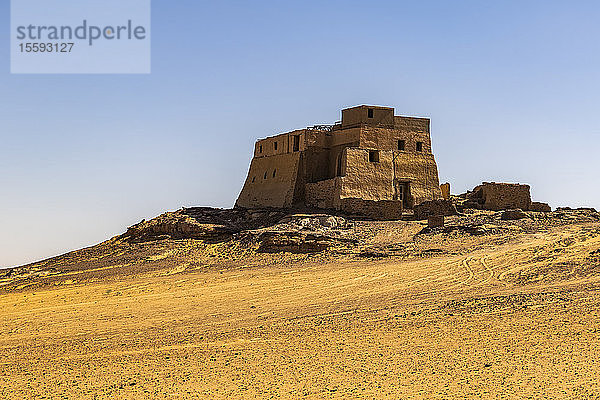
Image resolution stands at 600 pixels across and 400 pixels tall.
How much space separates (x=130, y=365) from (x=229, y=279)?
9854 mm

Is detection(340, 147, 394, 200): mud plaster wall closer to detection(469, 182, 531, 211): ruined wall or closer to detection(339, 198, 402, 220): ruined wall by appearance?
detection(339, 198, 402, 220): ruined wall

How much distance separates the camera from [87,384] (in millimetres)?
10664

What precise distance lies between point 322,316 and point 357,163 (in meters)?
18.5

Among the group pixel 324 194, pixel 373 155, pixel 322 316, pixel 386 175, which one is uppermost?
pixel 373 155

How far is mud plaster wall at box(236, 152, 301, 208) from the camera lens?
34500 millimetres

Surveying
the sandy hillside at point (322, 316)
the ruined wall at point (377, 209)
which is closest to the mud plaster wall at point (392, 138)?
the ruined wall at point (377, 209)

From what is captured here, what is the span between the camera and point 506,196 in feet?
105

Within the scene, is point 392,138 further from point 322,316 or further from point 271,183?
point 322,316

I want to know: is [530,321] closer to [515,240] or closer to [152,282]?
[515,240]

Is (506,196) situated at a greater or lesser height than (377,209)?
greater

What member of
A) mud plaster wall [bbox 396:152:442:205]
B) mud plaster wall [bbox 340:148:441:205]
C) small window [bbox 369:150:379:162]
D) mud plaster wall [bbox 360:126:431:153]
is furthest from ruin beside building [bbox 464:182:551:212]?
small window [bbox 369:150:379:162]

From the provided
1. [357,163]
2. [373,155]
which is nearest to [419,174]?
[373,155]

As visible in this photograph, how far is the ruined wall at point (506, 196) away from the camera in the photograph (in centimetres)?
3192

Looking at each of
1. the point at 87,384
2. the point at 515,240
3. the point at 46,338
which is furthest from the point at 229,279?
the point at 87,384
